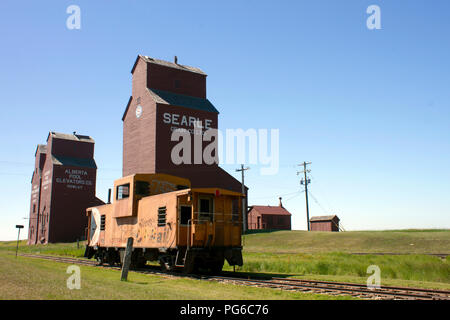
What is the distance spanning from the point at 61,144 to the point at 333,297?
64.0m

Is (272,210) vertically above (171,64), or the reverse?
(171,64)

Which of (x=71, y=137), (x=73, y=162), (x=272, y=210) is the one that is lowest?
(x=272, y=210)

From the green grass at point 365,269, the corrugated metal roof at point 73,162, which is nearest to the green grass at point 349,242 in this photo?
the green grass at point 365,269

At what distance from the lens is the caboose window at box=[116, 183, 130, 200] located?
19.9 metres

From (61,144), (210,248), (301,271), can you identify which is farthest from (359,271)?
A: (61,144)

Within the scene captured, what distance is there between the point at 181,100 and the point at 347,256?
105 ft

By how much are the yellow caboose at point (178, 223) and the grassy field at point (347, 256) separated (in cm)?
330

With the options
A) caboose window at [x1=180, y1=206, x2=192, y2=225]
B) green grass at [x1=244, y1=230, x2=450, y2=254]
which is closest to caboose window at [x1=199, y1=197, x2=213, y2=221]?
caboose window at [x1=180, y1=206, x2=192, y2=225]

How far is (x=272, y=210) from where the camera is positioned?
72.9m

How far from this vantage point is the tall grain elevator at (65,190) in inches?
2469

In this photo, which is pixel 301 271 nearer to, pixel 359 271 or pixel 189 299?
pixel 359 271

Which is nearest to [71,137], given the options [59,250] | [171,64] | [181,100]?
[171,64]

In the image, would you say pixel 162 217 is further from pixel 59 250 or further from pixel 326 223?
pixel 326 223

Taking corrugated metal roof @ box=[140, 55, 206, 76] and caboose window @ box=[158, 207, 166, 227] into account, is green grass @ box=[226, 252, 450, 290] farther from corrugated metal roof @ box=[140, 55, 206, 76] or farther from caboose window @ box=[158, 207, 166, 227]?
corrugated metal roof @ box=[140, 55, 206, 76]
